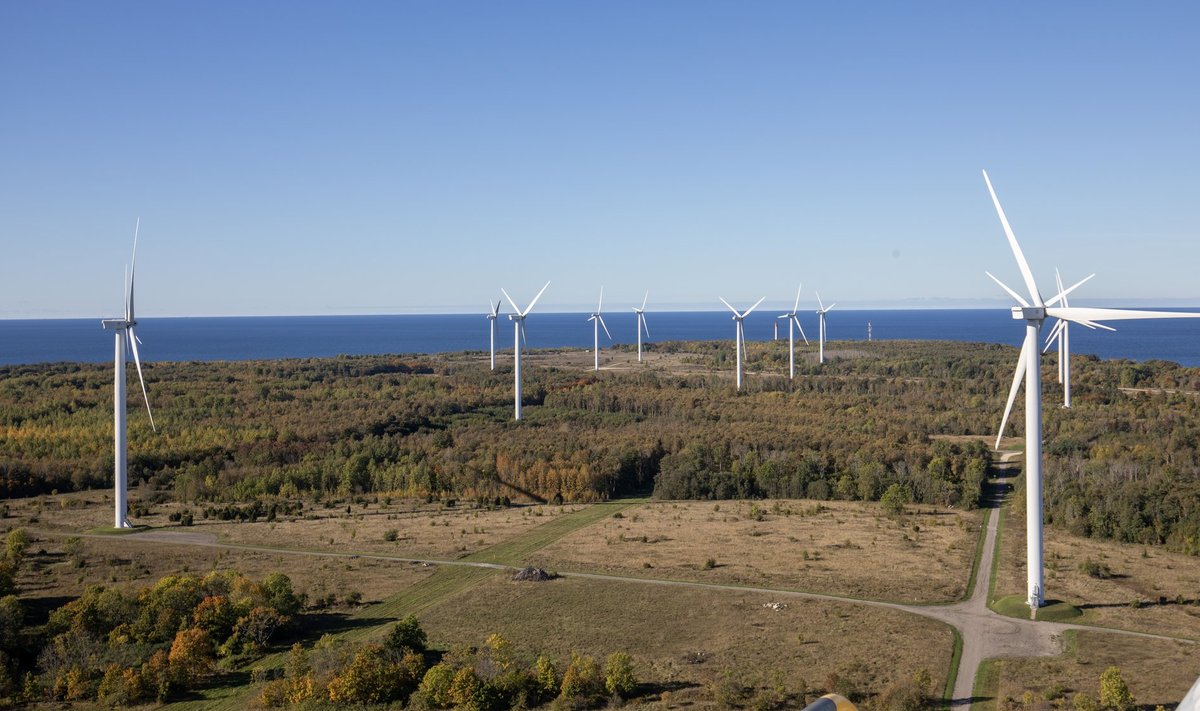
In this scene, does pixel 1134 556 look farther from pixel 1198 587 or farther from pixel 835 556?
pixel 835 556

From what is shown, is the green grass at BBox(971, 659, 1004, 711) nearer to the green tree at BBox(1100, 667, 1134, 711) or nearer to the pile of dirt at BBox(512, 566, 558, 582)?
the green tree at BBox(1100, 667, 1134, 711)

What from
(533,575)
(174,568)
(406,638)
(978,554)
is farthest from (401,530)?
(978,554)

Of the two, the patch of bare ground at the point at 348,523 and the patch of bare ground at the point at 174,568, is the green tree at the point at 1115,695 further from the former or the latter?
the patch of bare ground at the point at 348,523

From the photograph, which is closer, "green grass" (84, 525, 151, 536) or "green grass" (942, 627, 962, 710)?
"green grass" (942, 627, 962, 710)

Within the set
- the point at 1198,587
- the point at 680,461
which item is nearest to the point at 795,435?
the point at 680,461

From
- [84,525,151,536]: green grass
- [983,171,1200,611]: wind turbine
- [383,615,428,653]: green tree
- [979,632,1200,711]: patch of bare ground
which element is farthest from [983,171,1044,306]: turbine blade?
[84,525,151,536]: green grass

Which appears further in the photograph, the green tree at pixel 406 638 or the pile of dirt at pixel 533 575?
the pile of dirt at pixel 533 575

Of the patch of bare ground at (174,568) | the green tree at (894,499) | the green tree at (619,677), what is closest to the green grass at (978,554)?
the green tree at (894,499)
